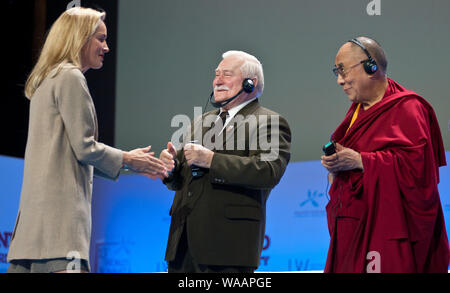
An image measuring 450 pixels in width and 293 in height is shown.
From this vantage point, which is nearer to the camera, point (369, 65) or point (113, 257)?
point (369, 65)

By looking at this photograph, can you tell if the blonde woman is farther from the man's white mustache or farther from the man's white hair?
the man's white hair

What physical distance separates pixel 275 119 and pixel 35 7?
387 centimetres

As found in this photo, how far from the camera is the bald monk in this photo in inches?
98.6

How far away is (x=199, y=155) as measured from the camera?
99.4 inches

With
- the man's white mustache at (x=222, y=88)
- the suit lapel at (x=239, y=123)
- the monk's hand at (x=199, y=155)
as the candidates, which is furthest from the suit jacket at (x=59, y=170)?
the man's white mustache at (x=222, y=88)

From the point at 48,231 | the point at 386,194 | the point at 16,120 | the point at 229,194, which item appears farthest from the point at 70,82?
the point at 16,120

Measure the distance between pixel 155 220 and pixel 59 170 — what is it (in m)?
3.16

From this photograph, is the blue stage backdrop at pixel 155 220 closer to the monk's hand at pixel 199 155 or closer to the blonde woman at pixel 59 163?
the monk's hand at pixel 199 155

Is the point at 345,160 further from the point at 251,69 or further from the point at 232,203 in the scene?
the point at 251,69

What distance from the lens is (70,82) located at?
2.15 m

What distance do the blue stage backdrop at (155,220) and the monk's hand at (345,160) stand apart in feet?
5.39

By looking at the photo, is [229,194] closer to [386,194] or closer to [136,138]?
[386,194]

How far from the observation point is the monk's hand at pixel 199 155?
2518mm

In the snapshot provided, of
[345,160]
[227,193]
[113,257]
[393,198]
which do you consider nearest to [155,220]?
[113,257]
